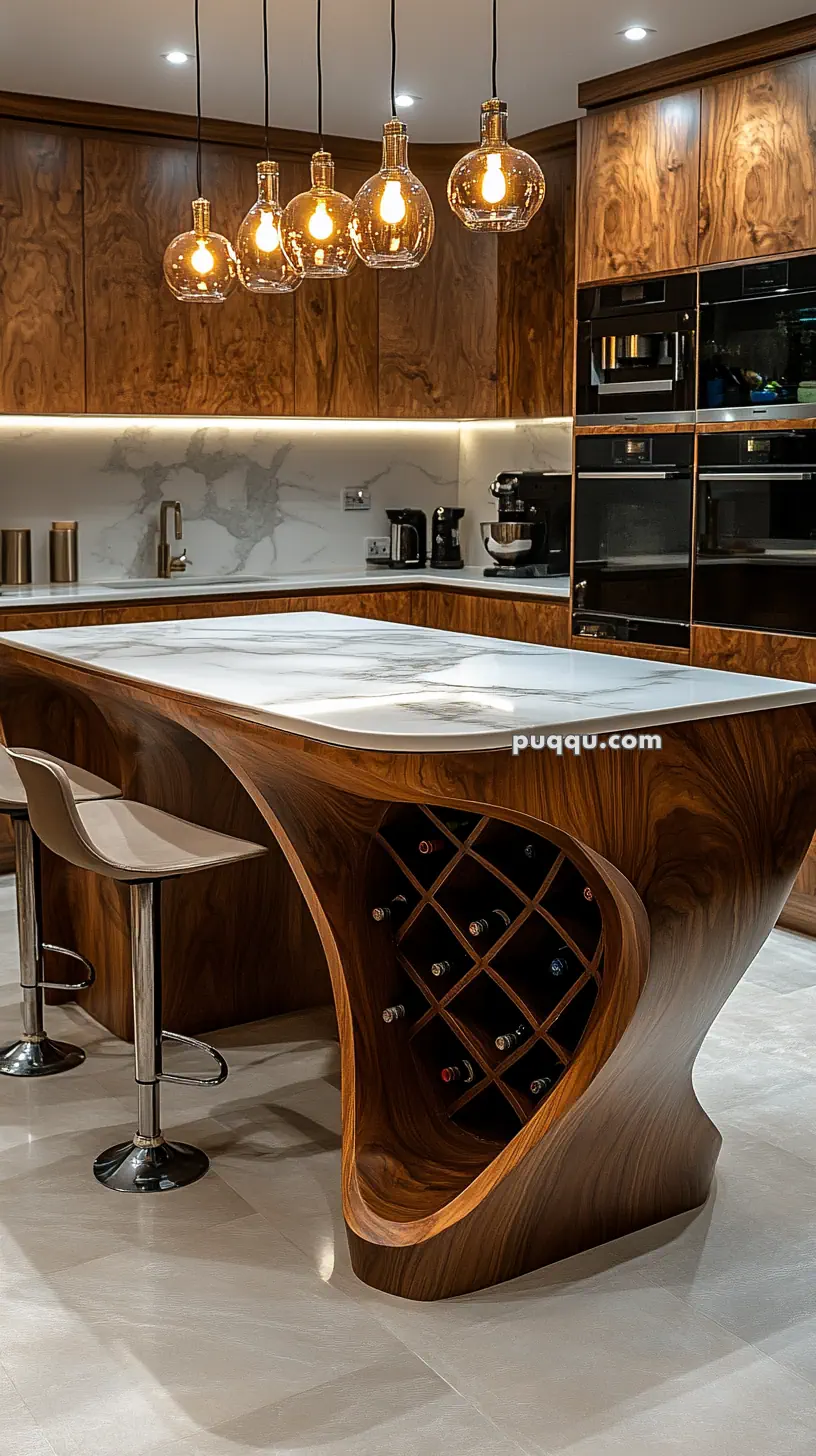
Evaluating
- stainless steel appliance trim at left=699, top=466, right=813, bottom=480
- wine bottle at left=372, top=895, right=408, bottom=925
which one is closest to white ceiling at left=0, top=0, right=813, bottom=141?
stainless steel appliance trim at left=699, top=466, right=813, bottom=480

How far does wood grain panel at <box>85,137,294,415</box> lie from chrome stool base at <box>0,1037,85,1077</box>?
2686 millimetres

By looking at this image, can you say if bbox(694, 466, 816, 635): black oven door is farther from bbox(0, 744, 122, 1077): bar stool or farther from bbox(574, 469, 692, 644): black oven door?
bbox(0, 744, 122, 1077): bar stool

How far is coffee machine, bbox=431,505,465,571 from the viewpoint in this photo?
616cm

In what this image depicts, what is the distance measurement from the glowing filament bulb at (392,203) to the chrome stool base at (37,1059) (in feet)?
6.54

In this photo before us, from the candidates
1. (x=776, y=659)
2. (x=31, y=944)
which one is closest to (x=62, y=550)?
(x=31, y=944)

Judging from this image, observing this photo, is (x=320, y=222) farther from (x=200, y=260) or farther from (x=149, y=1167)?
(x=149, y=1167)

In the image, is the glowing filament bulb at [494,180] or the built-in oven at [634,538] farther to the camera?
the built-in oven at [634,538]

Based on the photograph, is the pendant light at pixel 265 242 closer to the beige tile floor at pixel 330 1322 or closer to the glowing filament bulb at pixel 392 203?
the glowing filament bulb at pixel 392 203

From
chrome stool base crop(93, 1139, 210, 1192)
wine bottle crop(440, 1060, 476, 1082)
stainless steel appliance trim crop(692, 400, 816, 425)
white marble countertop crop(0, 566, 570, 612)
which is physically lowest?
chrome stool base crop(93, 1139, 210, 1192)

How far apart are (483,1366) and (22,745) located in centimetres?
208

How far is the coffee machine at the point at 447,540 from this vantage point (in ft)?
20.2

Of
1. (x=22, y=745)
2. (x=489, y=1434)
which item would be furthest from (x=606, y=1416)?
(x=22, y=745)

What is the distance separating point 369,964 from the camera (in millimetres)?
2631

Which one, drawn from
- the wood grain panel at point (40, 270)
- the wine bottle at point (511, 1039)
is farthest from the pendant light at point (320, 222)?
the wood grain panel at point (40, 270)
